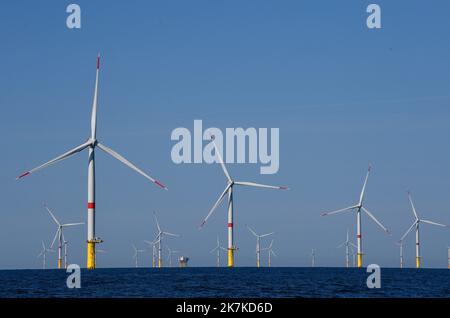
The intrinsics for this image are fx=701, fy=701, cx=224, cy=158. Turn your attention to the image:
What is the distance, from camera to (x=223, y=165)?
187 m

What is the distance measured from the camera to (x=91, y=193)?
361 ft
